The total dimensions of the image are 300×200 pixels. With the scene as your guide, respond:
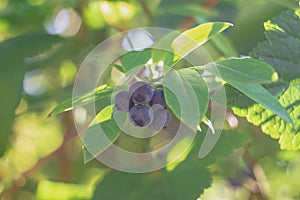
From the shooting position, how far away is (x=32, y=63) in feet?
4.00

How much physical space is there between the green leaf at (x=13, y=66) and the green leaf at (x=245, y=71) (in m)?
0.51

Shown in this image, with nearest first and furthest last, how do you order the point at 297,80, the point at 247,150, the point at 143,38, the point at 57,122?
the point at 297,80 → the point at 143,38 → the point at 247,150 → the point at 57,122

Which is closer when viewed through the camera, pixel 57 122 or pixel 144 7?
pixel 144 7

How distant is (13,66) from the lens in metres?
1.13

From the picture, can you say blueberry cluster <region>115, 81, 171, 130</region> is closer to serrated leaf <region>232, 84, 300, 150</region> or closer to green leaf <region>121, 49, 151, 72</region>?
green leaf <region>121, 49, 151, 72</region>

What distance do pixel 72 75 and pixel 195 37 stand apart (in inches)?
26.0

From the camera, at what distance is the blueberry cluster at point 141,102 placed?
26.0 inches

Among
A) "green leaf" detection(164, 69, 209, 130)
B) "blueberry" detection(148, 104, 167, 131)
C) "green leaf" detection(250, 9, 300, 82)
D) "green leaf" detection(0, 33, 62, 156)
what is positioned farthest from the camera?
"green leaf" detection(0, 33, 62, 156)

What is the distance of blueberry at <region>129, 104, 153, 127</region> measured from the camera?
663 millimetres

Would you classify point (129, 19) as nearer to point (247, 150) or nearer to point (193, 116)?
point (247, 150)

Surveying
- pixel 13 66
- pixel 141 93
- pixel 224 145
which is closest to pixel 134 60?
pixel 141 93

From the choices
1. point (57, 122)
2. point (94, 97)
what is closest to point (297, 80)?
point (94, 97)

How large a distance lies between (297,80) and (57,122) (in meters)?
0.72

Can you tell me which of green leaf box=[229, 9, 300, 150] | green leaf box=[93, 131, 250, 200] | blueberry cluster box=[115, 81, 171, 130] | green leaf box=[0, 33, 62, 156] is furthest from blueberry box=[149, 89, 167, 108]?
green leaf box=[0, 33, 62, 156]
